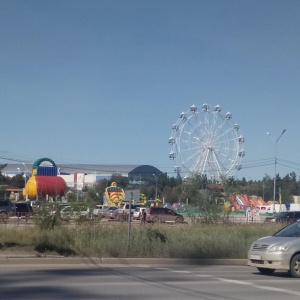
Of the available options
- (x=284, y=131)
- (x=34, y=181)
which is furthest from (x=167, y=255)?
(x=34, y=181)

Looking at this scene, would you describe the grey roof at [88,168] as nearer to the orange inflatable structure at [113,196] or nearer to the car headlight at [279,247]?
the orange inflatable structure at [113,196]

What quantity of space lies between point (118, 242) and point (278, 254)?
25.6 feet

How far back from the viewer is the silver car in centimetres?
1831

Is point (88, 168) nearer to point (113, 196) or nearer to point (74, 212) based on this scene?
Result: point (113, 196)

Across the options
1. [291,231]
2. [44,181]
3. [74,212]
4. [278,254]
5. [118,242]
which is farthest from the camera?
[44,181]

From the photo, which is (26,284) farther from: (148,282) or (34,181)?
(34,181)

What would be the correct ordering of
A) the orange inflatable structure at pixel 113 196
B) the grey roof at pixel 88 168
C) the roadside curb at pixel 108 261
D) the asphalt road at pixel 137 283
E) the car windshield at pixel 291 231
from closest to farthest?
the asphalt road at pixel 137 283
the car windshield at pixel 291 231
the roadside curb at pixel 108 261
the orange inflatable structure at pixel 113 196
the grey roof at pixel 88 168

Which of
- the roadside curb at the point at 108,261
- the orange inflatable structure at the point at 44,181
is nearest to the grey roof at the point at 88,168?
the orange inflatable structure at the point at 44,181

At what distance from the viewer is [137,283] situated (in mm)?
16156

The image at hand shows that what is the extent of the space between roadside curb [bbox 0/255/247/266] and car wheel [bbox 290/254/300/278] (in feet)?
19.1

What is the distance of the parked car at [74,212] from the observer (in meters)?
27.4

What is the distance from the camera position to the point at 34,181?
73.0 m

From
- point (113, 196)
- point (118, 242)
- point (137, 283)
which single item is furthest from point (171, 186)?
point (137, 283)

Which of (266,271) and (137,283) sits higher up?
(266,271)
